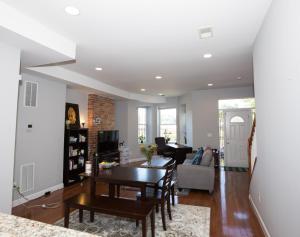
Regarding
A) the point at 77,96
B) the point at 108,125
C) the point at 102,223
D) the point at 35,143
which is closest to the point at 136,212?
the point at 102,223

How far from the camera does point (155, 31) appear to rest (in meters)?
2.71

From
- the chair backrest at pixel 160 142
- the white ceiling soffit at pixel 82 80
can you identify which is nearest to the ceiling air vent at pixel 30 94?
the white ceiling soffit at pixel 82 80

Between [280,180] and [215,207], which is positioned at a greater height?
[280,180]

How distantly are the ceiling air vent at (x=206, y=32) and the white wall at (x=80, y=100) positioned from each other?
409cm

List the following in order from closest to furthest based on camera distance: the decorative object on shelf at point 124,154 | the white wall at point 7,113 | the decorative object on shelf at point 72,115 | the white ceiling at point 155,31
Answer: the white ceiling at point 155,31
the white wall at point 7,113
the decorative object on shelf at point 72,115
the decorative object on shelf at point 124,154

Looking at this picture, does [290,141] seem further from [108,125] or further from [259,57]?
[108,125]

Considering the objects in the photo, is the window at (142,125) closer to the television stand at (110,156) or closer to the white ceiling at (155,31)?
the television stand at (110,156)

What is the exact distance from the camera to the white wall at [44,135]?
3.84m

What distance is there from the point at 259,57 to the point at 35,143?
4.53m

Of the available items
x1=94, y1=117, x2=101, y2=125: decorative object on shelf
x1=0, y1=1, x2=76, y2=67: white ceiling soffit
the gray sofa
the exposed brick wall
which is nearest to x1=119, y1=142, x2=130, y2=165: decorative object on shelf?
the exposed brick wall

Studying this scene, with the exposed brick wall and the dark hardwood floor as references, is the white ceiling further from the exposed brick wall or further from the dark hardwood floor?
the dark hardwood floor

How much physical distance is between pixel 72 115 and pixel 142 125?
12.8ft

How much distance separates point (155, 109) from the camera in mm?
9078

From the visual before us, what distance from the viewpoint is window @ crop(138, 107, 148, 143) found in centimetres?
865
